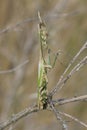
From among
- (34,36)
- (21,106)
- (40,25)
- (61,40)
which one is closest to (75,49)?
(61,40)

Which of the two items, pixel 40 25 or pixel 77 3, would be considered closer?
pixel 40 25

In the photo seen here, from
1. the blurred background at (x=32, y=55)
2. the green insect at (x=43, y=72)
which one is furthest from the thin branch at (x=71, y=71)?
the blurred background at (x=32, y=55)

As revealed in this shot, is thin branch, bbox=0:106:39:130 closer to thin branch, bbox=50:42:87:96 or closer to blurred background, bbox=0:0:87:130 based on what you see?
thin branch, bbox=50:42:87:96

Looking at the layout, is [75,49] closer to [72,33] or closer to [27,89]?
[72,33]

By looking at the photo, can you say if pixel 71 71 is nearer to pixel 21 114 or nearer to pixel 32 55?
pixel 21 114

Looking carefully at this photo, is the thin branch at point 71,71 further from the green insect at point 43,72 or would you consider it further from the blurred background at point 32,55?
the blurred background at point 32,55

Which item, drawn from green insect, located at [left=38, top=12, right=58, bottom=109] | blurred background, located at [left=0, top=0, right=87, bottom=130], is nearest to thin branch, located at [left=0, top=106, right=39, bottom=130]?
green insect, located at [left=38, top=12, right=58, bottom=109]

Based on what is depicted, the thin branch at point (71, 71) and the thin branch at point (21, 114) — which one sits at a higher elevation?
the thin branch at point (71, 71)

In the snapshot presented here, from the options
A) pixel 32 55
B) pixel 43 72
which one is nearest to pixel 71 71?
pixel 43 72
